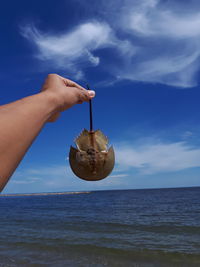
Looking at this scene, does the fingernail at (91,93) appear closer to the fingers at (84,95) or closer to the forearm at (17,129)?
the fingers at (84,95)

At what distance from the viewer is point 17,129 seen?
56 cm

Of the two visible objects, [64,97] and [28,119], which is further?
[64,97]

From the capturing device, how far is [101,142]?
212 centimetres

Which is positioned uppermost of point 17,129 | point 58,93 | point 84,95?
point 84,95

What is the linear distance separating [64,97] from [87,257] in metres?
8.25

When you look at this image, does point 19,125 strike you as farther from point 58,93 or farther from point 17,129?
point 58,93

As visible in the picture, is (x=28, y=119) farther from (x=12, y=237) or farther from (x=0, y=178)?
(x=12, y=237)

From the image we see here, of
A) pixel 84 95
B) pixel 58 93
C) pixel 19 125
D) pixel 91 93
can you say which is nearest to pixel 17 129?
pixel 19 125

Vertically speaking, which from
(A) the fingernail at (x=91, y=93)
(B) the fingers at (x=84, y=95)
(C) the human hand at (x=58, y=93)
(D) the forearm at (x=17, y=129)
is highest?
(A) the fingernail at (x=91, y=93)

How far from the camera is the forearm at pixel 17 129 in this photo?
0.53 m

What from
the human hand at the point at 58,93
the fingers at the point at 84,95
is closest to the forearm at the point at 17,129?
the human hand at the point at 58,93

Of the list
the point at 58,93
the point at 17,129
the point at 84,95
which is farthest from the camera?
the point at 84,95

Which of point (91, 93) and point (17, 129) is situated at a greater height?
point (91, 93)

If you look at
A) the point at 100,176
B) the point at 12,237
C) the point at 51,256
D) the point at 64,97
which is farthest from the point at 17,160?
the point at 12,237
